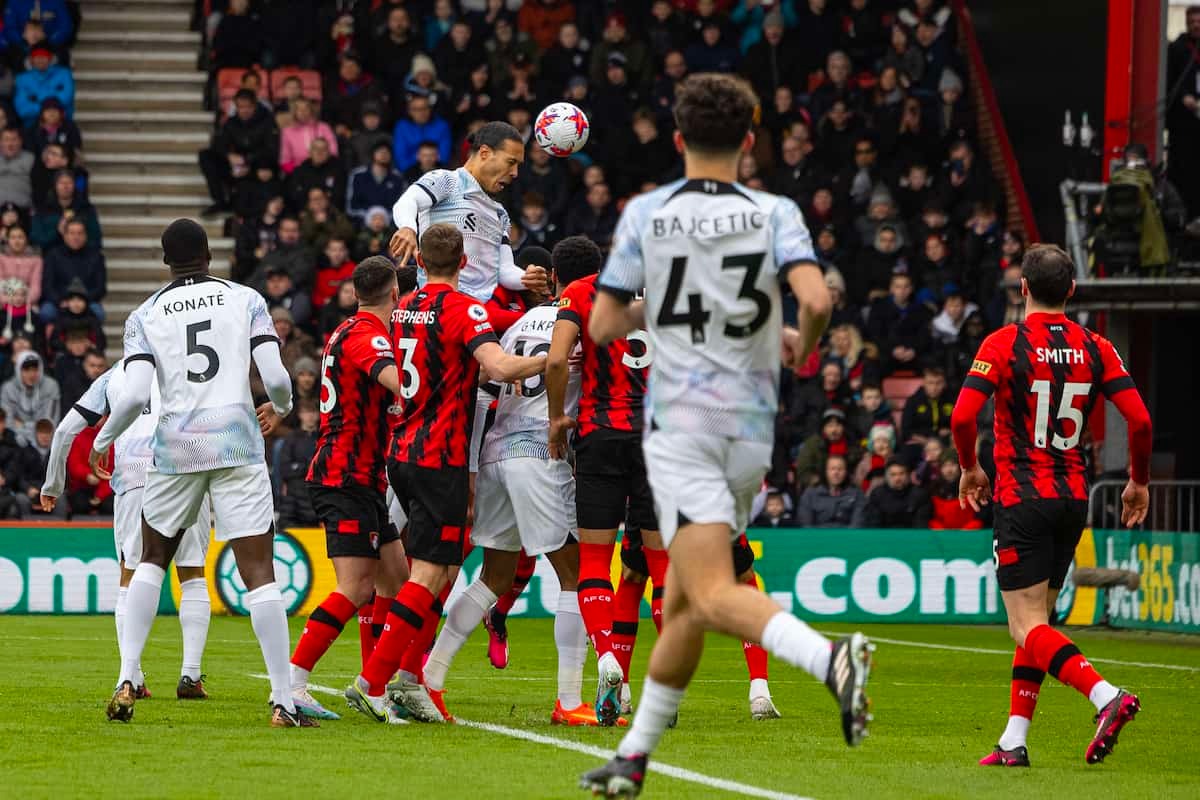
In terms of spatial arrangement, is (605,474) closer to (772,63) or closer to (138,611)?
(138,611)

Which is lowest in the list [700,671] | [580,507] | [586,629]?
[700,671]

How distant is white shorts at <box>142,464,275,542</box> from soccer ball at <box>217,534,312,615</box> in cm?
913

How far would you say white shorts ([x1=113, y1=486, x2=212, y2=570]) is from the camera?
36.4 feet

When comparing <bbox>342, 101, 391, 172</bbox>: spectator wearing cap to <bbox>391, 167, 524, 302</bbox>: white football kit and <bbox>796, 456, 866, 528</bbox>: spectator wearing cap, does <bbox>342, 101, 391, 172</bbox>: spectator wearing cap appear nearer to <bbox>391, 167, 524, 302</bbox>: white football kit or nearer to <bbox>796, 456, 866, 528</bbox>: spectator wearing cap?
<bbox>796, 456, 866, 528</bbox>: spectator wearing cap

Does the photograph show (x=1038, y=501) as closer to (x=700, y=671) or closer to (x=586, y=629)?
(x=586, y=629)

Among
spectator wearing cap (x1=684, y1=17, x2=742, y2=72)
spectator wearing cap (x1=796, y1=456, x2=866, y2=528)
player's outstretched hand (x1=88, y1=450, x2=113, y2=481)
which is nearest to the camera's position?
player's outstretched hand (x1=88, y1=450, x2=113, y2=481)

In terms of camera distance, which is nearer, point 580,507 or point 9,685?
point 580,507

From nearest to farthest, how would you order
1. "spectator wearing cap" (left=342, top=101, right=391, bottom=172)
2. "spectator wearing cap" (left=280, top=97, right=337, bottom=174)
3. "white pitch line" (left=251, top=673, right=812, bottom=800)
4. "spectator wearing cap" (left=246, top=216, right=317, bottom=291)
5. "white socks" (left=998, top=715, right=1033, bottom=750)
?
1. "white pitch line" (left=251, top=673, right=812, bottom=800)
2. "white socks" (left=998, top=715, right=1033, bottom=750)
3. "spectator wearing cap" (left=246, top=216, right=317, bottom=291)
4. "spectator wearing cap" (left=342, top=101, right=391, bottom=172)
5. "spectator wearing cap" (left=280, top=97, right=337, bottom=174)

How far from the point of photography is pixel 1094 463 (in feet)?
66.4

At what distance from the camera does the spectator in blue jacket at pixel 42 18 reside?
23.8 meters

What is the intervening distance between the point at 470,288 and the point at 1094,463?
11311mm

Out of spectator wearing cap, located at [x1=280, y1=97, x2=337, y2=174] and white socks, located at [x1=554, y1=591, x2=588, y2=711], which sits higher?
spectator wearing cap, located at [x1=280, y1=97, x2=337, y2=174]

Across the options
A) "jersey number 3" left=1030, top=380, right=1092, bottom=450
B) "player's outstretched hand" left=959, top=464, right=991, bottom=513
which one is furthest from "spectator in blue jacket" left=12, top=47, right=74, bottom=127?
→ "jersey number 3" left=1030, top=380, right=1092, bottom=450

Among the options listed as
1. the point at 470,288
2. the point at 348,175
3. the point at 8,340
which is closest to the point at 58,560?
the point at 8,340
